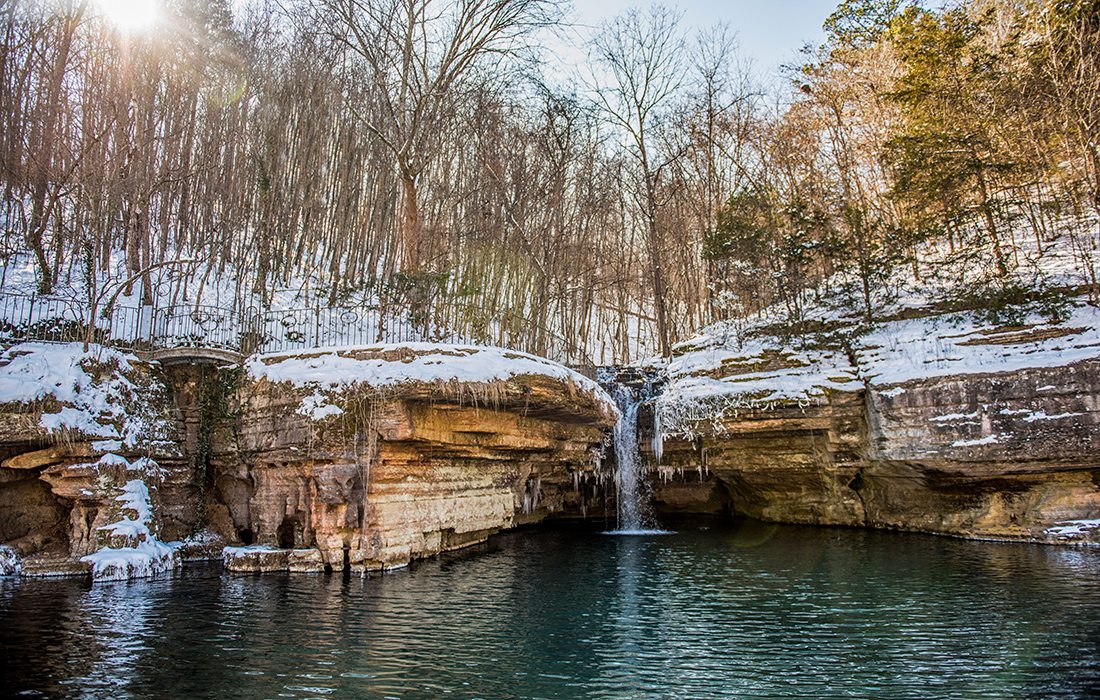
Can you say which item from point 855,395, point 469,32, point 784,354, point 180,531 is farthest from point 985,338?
point 180,531

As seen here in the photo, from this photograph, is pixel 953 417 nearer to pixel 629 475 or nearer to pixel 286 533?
pixel 629 475

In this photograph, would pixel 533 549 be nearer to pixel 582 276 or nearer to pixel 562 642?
pixel 562 642

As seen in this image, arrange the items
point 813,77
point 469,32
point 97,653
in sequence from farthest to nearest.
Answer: point 813,77, point 469,32, point 97,653

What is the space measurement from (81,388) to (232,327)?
15.1ft

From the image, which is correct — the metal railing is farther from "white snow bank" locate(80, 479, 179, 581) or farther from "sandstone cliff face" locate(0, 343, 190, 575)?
"white snow bank" locate(80, 479, 179, 581)

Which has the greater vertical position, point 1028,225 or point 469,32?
point 469,32

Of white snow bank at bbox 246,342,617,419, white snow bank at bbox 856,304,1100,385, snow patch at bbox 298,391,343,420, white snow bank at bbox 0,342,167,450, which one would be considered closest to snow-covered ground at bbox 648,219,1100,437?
white snow bank at bbox 856,304,1100,385

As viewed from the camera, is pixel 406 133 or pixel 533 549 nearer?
pixel 533 549

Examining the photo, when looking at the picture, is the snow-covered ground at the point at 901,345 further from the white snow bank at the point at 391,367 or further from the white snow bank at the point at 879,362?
the white snow bank at the point at 391,367

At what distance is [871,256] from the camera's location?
2038cm

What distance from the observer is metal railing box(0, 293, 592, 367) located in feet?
47.8

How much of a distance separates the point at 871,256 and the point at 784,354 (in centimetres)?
490

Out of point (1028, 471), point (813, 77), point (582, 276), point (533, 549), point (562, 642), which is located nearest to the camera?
point (562, 642)

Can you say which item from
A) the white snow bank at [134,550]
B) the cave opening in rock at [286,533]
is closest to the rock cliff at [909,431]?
the cave opening in rock at [286,533]
